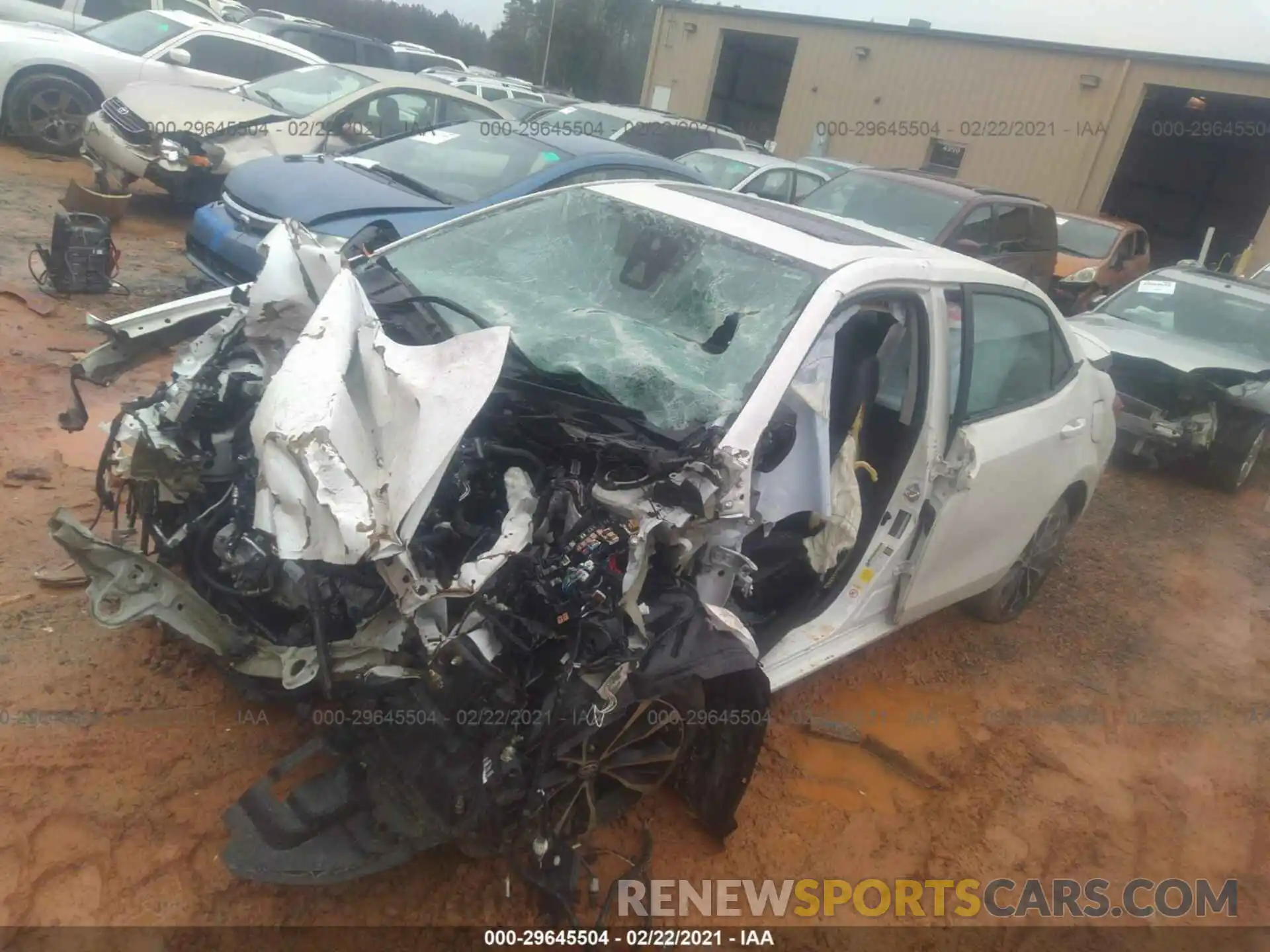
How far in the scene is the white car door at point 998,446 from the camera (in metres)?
3.39

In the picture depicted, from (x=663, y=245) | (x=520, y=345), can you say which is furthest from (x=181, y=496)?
(x=663, y=245)

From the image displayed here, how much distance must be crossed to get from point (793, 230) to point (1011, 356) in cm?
116

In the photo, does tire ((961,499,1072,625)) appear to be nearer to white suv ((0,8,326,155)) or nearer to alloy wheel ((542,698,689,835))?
alloy wheel ((542,698,689,835))

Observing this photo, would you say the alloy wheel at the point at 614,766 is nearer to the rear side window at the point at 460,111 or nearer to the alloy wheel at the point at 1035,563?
the alloy wheel at the point at 1035,563

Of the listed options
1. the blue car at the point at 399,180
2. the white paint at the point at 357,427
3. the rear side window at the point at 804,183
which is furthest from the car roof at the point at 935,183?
the white paint at the point at 357,427

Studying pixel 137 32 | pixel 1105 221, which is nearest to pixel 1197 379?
pixel 1105 221

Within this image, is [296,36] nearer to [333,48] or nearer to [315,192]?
[333,48]

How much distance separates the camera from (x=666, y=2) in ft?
81.3

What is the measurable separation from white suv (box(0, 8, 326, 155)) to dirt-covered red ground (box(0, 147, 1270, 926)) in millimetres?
4685

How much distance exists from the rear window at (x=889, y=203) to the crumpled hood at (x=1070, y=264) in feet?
11.3

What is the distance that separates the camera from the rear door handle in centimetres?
403

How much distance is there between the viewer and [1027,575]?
4621 mm

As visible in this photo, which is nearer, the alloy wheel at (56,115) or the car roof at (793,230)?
the car roof at (793,230)

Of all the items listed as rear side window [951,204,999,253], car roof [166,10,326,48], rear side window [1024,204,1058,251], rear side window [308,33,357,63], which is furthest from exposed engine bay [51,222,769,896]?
rear side window [308,33,357,63]
